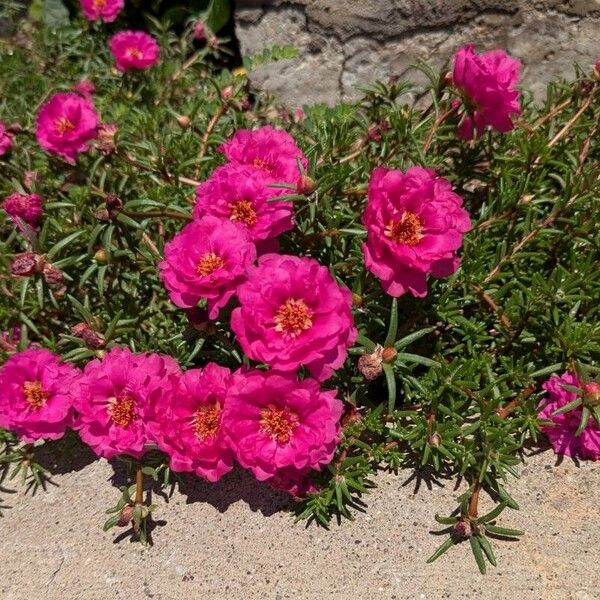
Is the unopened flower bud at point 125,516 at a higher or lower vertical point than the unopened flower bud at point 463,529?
lower

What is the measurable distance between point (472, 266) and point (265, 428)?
79cm

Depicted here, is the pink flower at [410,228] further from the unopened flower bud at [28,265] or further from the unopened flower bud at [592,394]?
the unopened flower bud at [28,265]

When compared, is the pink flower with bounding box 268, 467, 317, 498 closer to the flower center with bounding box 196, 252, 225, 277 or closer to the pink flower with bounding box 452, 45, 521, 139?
the flower center with bounding box 196, 252, 225, 277

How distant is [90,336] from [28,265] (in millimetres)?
250

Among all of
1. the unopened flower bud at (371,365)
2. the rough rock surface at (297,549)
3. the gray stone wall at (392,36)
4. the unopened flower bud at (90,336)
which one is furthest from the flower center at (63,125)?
the unopened flower bud at (371,365)

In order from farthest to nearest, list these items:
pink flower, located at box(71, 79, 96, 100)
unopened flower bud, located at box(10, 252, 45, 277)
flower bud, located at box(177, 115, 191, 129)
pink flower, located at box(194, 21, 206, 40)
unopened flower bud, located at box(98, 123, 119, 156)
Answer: pink flower, located at box(194, 21, 206, 40) < pink flower, located at box(71, 79, 96, 100) < flower bud, located at box(177, 115, 191, 129) < unopened flower bud, located at box(98, 123, 119, 156) < unopened flower bud, located at box(10, 252, 45, 277)

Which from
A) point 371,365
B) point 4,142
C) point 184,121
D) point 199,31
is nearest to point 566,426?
point 371,365

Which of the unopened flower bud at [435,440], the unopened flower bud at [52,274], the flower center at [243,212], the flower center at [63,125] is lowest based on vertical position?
the unopened flower bud at [435,440]

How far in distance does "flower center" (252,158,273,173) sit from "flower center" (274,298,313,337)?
40cm

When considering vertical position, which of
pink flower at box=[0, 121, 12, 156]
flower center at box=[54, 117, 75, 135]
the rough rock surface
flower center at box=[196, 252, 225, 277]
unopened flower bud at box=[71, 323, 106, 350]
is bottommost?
the rough rock surface

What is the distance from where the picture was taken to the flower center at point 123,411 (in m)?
1.58

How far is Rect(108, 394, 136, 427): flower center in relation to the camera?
1.58 metres

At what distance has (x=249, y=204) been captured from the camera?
150 cm

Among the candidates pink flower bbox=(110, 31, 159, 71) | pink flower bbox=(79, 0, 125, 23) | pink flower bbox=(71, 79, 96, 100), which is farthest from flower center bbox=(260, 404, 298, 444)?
pink flower bbox=(79, 0, 125, 23)
